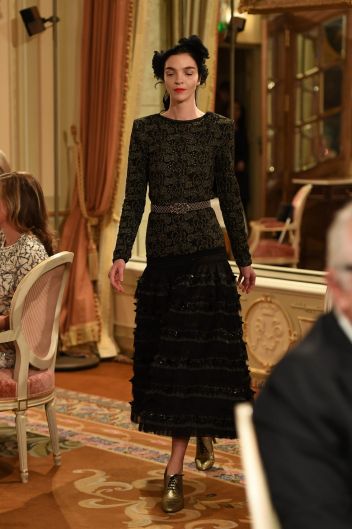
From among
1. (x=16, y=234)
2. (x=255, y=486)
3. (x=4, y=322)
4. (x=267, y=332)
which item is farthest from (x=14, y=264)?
(x=255, y=486)

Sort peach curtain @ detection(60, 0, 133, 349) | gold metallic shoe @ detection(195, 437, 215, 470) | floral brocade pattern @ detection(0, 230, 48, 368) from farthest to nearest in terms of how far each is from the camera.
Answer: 1. peach curtain @ detection(60, 0, 133, 349)
2. gold metallic shoe @ detection(195, 437, 215, 470)
3. floral brocade pattern @ detection(0, 230, 48, 368)

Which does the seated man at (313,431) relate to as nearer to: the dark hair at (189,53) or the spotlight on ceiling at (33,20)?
the dark hair at (189,53)

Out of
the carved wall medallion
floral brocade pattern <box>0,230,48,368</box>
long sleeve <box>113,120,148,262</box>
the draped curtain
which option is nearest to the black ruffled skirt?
long sleeve <box>113,120,148,262</box>

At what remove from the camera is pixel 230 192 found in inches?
145

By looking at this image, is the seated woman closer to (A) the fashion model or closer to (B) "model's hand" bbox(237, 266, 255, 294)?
(A) the fashion model

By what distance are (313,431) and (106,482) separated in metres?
2.67

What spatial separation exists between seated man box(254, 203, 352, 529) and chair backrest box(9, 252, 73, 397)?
8.14 feet

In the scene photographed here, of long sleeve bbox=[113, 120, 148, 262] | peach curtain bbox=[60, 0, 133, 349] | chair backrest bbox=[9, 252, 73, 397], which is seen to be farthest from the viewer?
peach curtain bbox=[60, 0, 133, 349]

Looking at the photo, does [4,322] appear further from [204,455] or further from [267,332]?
[267,332]

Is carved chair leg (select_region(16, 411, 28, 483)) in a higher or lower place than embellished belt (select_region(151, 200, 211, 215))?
lower

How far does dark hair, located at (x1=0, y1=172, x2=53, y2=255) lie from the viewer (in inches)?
155

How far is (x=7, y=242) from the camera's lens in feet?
13.3

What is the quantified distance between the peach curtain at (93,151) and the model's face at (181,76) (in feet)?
8.23

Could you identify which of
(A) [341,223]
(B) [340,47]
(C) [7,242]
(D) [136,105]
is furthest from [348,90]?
(A) [341,223]
